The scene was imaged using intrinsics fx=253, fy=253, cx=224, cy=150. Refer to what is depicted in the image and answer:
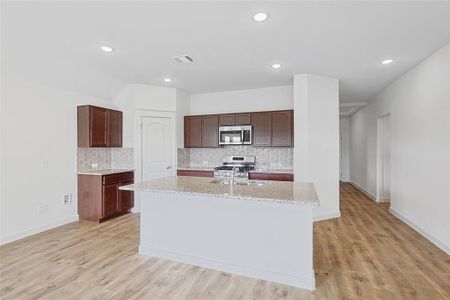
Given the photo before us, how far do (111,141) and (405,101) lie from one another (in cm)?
548

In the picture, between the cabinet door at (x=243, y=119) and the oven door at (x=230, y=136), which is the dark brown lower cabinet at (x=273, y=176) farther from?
the cabinet door at (x=243, y=119)

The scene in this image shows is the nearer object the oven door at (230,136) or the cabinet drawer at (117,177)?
the cabinet drawer at (117,177)

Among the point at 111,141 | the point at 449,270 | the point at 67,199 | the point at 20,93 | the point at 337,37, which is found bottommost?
the point at 449,270

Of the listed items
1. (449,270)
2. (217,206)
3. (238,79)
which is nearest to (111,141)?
(238,79)

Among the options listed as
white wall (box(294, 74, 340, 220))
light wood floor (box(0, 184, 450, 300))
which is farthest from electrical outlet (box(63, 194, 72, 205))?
white wall (box(294, 74, 340, 220))

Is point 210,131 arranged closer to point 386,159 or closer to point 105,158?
point 105,158

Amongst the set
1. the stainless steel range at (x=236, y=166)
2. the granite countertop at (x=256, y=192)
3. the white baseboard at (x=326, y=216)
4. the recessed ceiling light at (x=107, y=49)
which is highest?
the recessed ceiling light at (x=107, y=49)

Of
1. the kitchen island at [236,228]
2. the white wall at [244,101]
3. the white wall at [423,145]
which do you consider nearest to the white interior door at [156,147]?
the white wall at [244,101]

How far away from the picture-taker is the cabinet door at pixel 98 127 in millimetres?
4591

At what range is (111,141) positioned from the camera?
497 centimetres

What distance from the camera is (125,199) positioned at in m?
5.01

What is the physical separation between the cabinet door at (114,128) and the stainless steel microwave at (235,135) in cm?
209

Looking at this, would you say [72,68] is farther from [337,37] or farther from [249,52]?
[337,37]

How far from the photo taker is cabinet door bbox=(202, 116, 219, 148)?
557 centimetres
